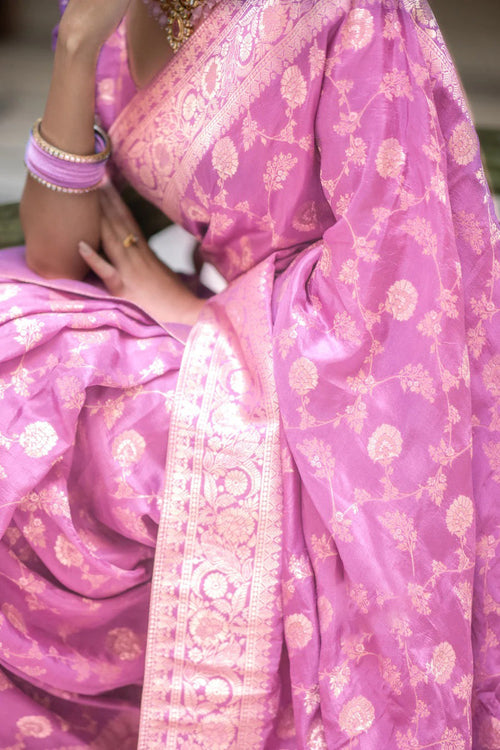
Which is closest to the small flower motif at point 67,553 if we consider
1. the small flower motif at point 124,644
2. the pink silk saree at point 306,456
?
the pink silk saree at point 306,456

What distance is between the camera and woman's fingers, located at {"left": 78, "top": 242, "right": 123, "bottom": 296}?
1021mm

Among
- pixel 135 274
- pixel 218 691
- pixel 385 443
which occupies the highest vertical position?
pixel 135 274

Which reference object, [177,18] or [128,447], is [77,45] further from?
[128,447]

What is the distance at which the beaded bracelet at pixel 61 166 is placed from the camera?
0.94 metres

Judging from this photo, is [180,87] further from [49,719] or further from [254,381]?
[49,719]

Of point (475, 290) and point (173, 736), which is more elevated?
point (475, 290)

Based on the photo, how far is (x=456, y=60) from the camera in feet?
6.67

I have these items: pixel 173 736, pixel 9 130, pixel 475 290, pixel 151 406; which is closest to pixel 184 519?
pixel 151 406

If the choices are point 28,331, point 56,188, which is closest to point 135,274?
point 56,188

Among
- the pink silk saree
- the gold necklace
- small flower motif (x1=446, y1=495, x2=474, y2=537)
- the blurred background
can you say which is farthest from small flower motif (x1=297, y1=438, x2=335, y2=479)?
the blurred background

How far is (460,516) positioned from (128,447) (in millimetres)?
333

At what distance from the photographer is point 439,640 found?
2.60 ft

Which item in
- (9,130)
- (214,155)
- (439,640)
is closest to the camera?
(439,640)

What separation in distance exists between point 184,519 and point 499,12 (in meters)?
1.73
